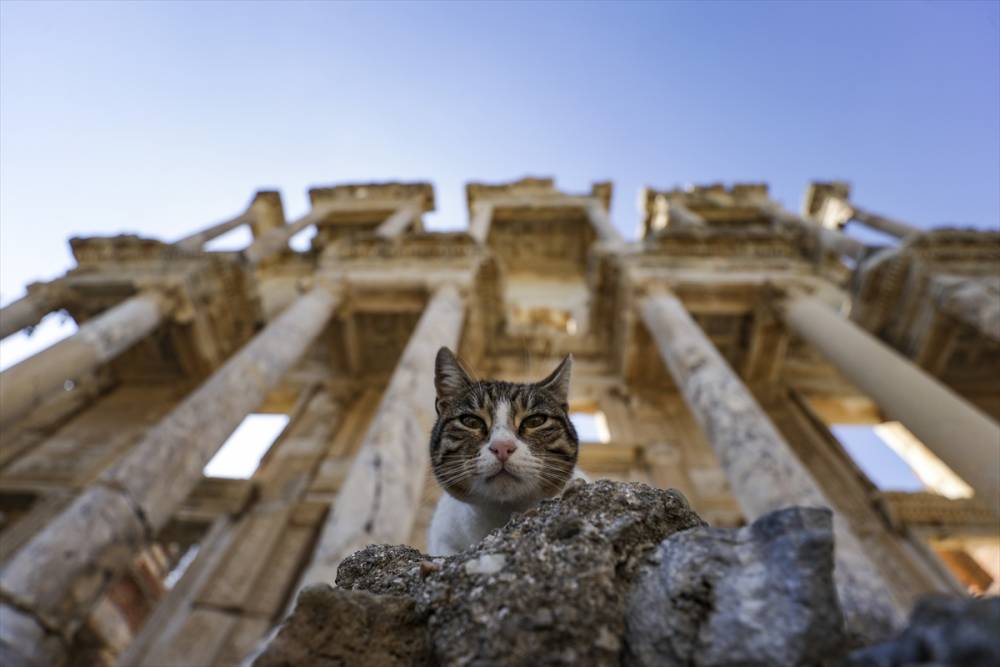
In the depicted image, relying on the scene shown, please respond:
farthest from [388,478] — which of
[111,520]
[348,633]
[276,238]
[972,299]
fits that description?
[276,238]

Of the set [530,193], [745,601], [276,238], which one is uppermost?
[745,601]

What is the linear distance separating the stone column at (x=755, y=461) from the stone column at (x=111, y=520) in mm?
7150

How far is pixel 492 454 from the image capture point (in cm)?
192

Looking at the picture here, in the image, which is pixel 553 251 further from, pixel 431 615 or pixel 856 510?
pixel 431 615

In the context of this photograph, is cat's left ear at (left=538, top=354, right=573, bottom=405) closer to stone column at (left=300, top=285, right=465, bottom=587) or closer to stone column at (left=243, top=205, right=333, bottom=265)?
stone column at (left=300, top=285, right=465, bottom=587)

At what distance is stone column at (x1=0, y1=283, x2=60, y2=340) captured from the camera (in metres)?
8.40

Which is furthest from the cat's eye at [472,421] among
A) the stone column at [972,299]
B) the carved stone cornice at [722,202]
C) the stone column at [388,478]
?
the carved stone cornice at [722,202]

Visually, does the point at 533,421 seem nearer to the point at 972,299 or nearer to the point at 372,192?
the point at 972,299

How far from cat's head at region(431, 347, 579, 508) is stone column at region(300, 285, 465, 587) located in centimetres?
305

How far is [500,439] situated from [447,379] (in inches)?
28.1

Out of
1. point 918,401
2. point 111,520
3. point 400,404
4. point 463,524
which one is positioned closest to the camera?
point 463,524

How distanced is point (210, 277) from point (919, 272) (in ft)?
50.4

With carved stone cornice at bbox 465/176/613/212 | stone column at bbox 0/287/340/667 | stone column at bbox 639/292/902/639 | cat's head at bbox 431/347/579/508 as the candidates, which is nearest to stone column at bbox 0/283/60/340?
stone column at bbox 0/287/340/667

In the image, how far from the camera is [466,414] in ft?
7.36
